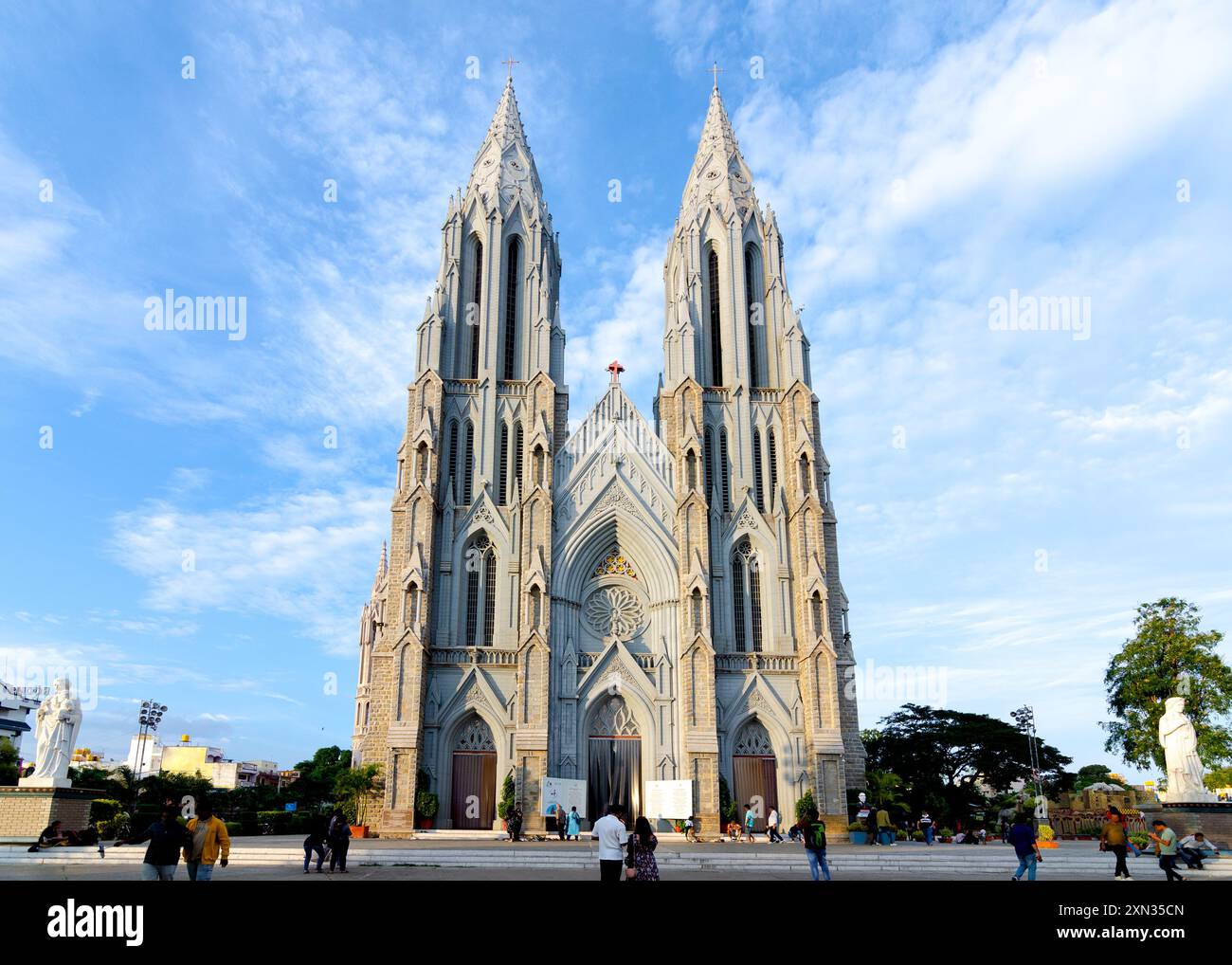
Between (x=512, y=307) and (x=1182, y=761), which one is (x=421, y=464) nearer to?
(x=512, y=307)

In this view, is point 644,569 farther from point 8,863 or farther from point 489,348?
point 8,863

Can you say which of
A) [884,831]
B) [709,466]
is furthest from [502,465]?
[884,831]

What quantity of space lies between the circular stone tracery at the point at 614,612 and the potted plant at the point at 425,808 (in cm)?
851

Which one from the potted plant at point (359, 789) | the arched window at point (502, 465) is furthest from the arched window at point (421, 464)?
the potted plant at point (359, 789)

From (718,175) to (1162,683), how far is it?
2800cm

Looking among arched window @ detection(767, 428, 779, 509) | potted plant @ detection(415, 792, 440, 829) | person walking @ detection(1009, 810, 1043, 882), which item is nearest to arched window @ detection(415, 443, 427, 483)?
potted plant @ detection(415, 792, 440, 829)

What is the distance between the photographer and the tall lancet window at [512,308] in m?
39.3

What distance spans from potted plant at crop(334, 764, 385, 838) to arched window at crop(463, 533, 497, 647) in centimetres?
550

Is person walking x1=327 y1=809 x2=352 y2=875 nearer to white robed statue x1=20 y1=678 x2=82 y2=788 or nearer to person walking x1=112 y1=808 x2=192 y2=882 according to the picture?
person walking x1=112 y1=808 x2=192 y2=882

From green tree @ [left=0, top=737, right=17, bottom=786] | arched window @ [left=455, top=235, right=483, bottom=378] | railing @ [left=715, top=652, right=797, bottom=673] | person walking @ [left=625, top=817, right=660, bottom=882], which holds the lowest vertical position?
person walking @ [left=625, top=817, right=660, bottom=882]

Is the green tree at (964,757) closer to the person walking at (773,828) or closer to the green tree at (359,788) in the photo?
the person walking at (773,828)

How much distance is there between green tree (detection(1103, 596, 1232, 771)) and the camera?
3478 centimetres

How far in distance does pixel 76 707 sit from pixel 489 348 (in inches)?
801
